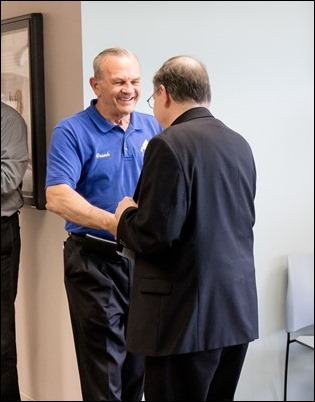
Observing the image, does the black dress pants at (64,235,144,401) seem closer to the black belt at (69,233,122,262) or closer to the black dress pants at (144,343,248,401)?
the black belt at (69,233,122,262)

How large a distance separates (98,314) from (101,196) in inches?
12.3

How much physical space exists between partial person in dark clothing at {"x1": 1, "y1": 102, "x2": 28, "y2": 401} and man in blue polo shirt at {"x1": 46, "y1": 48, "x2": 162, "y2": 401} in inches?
3.1

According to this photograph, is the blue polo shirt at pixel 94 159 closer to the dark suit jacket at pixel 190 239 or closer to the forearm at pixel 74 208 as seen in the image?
the forearm at pixel 74 208

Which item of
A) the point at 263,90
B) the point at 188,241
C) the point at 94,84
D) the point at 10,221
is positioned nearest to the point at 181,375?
the point at 188,241

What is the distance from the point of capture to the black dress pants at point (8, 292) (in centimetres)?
153

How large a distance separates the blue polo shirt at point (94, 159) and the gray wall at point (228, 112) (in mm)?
114

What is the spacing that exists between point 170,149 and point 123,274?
0.57 metres

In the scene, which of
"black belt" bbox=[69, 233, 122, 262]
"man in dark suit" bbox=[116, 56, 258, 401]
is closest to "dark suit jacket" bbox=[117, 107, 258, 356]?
"man in dark suit" bbox=[116, 56, 258, 401]

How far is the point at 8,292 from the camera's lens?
1.54 meters

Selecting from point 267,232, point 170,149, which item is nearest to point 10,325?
point 170,149

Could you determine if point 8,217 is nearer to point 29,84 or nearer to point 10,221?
point 10,221

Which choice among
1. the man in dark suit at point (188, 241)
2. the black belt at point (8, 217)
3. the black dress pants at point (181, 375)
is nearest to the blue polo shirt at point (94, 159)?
the black belt at point (8, 217)

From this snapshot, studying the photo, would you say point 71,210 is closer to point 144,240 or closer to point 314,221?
point 144,240

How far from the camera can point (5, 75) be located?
1.58 metres
